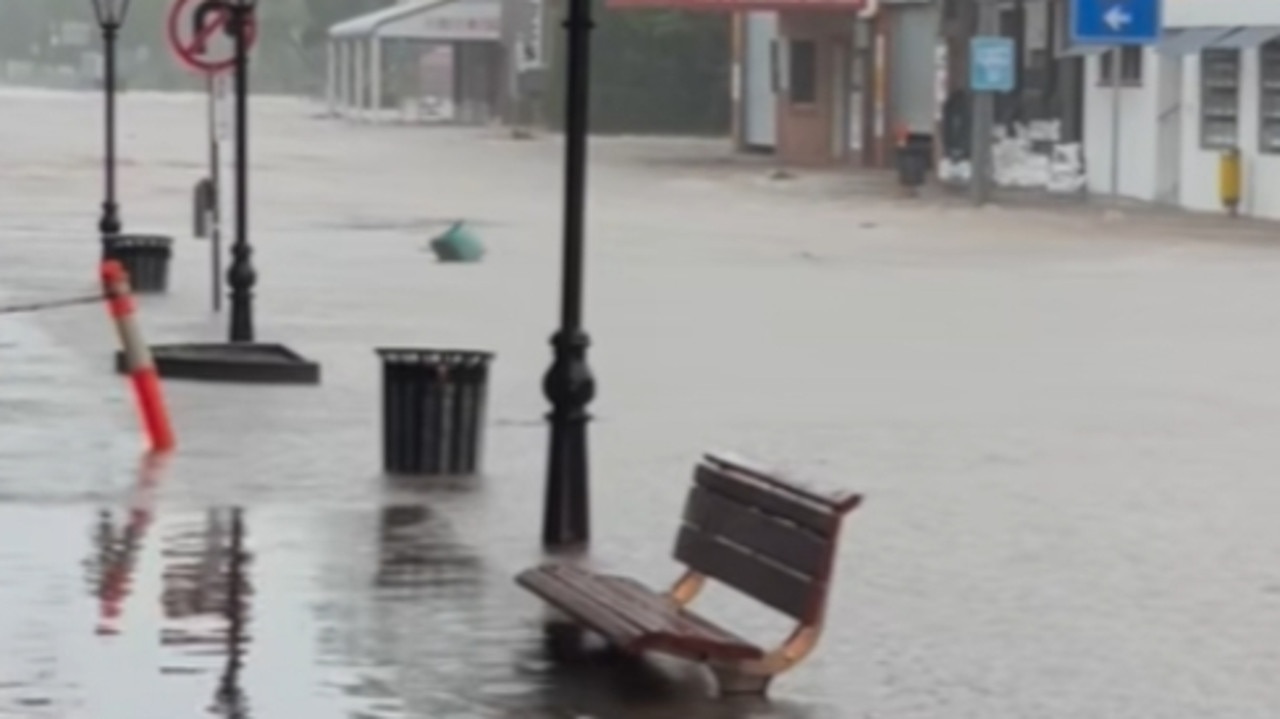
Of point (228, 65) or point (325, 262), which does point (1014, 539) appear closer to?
point (228, 65)

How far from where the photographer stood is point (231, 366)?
23.3 metres

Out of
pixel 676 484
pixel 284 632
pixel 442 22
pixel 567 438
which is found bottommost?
pixel 676 484

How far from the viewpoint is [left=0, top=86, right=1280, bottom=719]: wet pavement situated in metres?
11.7

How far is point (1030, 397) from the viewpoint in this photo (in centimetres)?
2383

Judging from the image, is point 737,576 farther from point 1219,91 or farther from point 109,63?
point 1219,91

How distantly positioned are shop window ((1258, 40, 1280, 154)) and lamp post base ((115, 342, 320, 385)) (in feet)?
101

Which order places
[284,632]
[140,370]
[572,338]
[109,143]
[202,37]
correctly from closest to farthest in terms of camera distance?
[284,632] → [572,338] → [140,370] → [202,37] → [109,143]

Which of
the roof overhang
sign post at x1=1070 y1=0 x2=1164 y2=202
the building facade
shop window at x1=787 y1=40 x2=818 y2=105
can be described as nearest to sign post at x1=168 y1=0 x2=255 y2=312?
sign post at x1=1070 y1=0 x2=1164 y2=202

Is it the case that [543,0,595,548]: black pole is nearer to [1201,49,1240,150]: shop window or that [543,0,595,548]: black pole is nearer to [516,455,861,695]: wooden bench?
[516,455,861,695]: wooden bench

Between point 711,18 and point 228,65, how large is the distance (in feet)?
243

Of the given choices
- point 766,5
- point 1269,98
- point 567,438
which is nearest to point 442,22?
point 766,5

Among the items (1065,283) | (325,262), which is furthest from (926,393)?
(325,262)

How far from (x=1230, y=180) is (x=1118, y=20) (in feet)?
12.8

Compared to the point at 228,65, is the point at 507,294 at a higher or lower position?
lower
